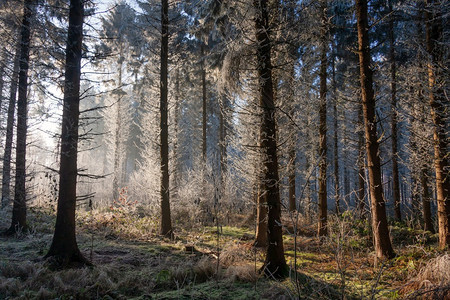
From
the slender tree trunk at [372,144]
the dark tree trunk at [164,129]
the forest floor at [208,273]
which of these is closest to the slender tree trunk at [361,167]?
the slender tree trunk at [372,144]

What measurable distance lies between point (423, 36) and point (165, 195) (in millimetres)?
10203

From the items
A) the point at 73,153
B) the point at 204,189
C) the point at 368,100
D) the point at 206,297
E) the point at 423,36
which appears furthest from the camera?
the point at 204,189

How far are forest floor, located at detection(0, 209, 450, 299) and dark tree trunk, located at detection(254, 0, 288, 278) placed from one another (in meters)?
0.37

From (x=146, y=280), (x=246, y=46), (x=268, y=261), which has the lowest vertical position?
(x=146, y=280)

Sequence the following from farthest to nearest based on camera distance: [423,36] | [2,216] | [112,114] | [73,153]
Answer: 1. [112,114]
2. [2,216]
3. [423,36]
4. [73,153]

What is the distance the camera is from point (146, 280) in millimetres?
4891

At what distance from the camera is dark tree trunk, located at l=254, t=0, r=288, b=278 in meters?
4.89

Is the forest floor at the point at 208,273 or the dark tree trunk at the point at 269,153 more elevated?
the dark tree trunk at the point at 269,153

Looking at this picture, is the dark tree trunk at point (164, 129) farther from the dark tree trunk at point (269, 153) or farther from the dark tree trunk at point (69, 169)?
the dark tree trunk at point (269, 153)

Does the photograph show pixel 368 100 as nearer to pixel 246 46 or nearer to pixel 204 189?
pixel 246 46

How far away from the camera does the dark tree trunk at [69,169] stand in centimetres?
540

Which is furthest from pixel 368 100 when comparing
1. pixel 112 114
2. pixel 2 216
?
pixel 112 114

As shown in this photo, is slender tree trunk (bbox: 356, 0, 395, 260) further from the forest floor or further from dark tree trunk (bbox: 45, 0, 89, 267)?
dark tree trunk (bbox: 45, 0, 89, 267)

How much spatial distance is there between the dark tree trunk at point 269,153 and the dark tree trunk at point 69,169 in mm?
3874
